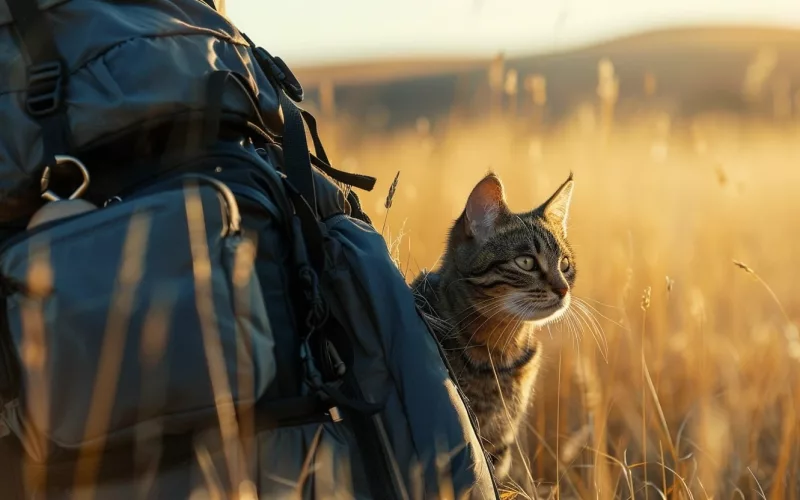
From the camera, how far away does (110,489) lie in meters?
1.61

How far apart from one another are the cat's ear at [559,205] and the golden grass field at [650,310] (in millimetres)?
208

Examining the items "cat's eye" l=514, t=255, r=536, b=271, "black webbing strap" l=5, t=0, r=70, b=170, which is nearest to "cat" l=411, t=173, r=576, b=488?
"cat's eye" l=514, t=255, r=536, b=271

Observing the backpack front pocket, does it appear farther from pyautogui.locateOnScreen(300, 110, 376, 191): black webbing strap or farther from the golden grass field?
the golden grass field

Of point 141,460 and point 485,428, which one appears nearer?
point 141,460

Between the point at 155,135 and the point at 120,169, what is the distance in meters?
0.10

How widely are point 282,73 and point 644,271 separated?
255 centimetres

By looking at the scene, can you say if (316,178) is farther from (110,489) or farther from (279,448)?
(110,489)

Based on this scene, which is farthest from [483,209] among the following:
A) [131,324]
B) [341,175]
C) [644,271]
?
[644,271]

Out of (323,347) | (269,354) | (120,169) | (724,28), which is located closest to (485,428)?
(323,347)

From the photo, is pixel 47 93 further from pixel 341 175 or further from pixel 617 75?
pixel 617 75

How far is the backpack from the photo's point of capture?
152 centimetres

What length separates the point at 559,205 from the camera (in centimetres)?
291

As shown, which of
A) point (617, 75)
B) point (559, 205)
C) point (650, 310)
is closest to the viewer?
point (559, 205)

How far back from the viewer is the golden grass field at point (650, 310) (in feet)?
7.59
